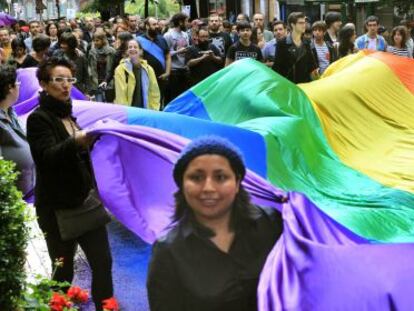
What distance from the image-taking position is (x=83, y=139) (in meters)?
4.51

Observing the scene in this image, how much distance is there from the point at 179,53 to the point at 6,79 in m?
7.45

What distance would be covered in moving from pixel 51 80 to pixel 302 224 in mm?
1776

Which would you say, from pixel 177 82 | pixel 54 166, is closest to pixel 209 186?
pixel 54 166

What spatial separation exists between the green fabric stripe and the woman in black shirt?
7.94 feet

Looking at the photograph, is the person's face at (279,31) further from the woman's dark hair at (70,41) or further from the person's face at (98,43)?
the woman's dark hair at (70,41)

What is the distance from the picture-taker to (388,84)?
974cm

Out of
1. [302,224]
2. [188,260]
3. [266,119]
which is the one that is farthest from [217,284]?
[266,119]

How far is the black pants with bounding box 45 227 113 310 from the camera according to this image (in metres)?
4.80

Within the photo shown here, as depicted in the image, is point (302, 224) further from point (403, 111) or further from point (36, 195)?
point (403, 111)

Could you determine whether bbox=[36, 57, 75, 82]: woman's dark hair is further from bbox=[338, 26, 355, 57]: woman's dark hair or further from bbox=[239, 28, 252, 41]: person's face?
bbox=[338, 26, 355, 57]: woman's dark hair

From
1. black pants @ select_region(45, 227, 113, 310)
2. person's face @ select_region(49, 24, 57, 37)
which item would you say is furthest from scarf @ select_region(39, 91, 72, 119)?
person's face @ select_region(49, 24, 57, 37)

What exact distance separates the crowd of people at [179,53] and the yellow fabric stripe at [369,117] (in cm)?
98

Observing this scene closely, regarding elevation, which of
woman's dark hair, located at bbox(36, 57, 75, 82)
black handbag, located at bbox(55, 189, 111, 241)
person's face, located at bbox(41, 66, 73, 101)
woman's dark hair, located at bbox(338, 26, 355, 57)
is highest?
woman's dark hair, located at bbox(36, 57, 75, 82)

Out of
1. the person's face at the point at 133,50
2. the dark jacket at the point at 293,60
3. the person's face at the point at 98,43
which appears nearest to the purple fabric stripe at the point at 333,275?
the person's face at the point at 133,50
